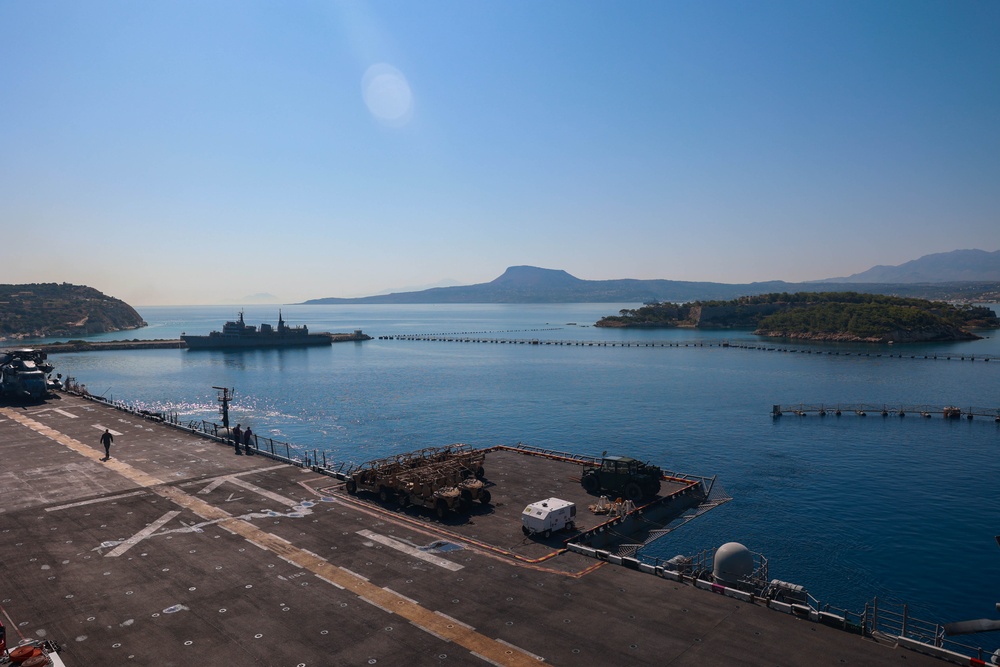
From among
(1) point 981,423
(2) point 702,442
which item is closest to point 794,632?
(2) point 702,442

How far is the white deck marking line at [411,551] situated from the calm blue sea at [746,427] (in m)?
18.3

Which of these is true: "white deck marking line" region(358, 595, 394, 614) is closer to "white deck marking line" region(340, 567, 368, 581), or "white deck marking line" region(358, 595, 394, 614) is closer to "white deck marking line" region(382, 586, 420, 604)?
"white deck marking line" region(382, 586, 420, 604)

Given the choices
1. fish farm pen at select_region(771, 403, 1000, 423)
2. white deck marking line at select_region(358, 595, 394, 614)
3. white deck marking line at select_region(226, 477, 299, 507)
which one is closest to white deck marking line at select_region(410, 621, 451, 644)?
white deck marking line at select_region(358, 595, 394, 614)

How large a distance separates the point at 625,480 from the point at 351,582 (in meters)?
19.0

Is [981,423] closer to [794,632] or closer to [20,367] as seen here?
[794,632]

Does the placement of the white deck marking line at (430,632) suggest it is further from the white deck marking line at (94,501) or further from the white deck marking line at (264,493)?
the white deck marking line at (94,501)

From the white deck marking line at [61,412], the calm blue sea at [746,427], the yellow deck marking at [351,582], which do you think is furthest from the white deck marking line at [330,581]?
the white deck marking line at [61,412]

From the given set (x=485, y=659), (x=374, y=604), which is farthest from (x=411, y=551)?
(x=485, y=659)

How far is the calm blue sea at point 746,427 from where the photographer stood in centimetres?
3831

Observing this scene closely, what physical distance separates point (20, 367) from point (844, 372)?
473ft

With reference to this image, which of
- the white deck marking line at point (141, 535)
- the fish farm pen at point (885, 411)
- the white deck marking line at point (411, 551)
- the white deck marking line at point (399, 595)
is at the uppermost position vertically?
the white deck marking line at point (141, 535)

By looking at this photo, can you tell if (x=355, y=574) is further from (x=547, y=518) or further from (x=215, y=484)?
(x=215, y=484)

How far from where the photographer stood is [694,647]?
64.1ft

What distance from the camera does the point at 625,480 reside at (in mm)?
37406
